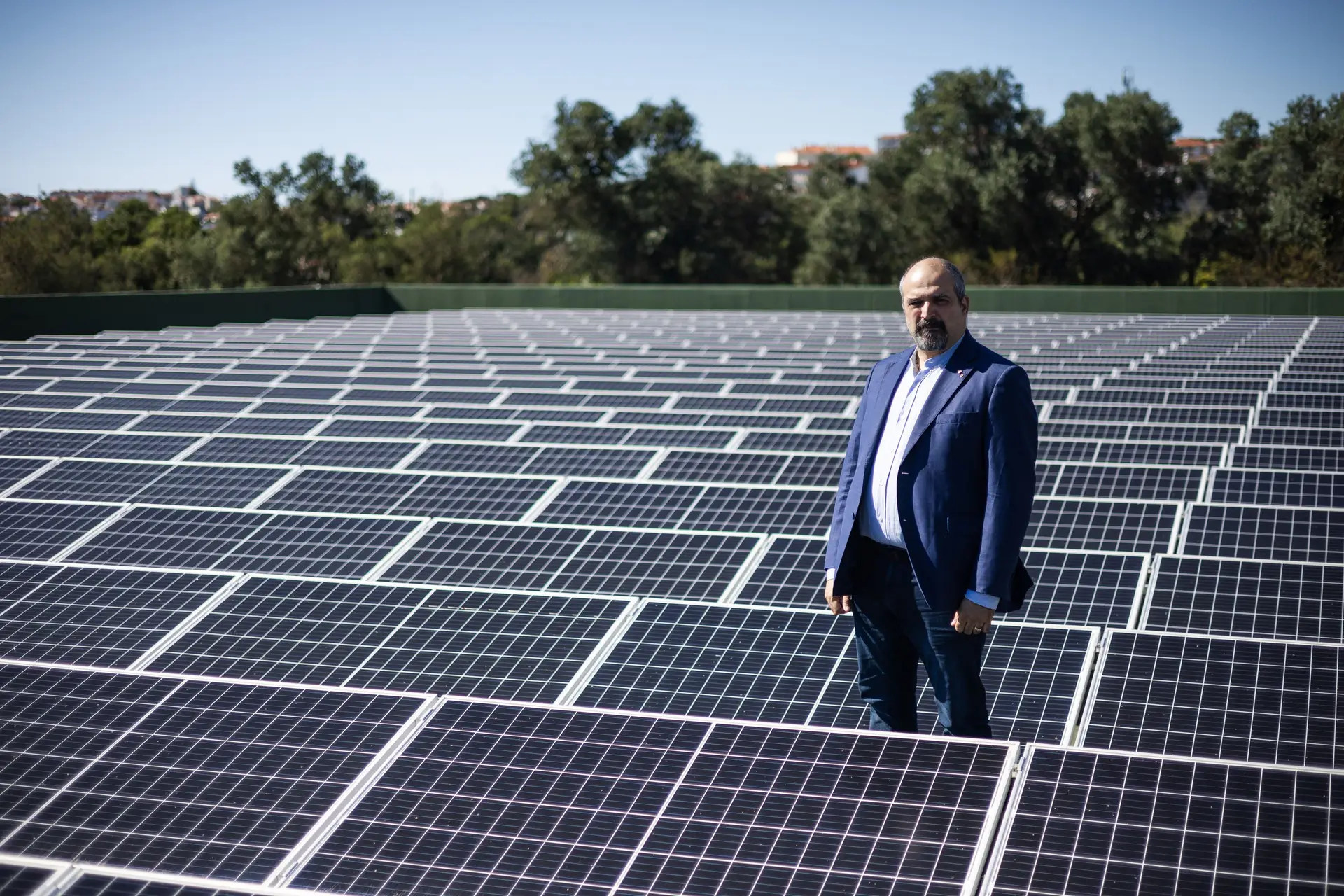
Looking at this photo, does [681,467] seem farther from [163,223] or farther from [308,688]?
[163,223]

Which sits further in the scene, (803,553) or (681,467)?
(681,467)

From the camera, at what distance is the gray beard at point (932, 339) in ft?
18.4

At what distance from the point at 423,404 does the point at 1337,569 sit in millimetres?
11703

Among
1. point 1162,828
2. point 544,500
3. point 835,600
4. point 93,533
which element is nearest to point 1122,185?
point 544,500

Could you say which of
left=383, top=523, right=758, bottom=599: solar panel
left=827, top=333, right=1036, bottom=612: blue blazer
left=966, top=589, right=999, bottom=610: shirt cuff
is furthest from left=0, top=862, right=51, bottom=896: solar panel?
left=383, top=523, right=758, bottom=599: solar panel

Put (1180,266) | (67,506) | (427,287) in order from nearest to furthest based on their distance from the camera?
(67,506)
(427,287)
(1180,266)

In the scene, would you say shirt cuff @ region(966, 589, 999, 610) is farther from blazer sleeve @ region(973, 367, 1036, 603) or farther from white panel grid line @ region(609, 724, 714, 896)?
white panel grid line @ region(609, 724, 714, 896)

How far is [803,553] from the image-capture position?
998 centimetres

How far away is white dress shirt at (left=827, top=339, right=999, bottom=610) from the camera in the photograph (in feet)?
18.7

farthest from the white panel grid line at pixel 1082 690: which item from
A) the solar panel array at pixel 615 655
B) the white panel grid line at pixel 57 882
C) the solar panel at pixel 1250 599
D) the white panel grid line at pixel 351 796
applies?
the white panel grid line at pixel 57 882

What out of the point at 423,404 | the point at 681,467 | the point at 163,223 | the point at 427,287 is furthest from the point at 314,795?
the point at 163,223

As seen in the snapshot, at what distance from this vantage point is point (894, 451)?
5762mm

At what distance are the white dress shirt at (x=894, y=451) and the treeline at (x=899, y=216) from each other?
2097 inches

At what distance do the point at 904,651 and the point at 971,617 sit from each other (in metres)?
0.59
